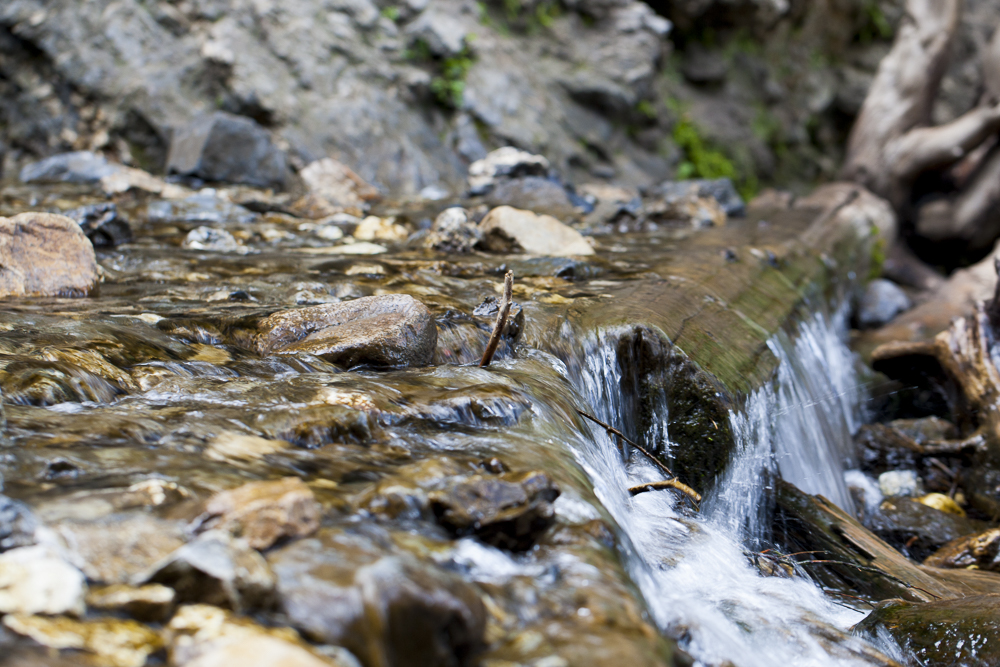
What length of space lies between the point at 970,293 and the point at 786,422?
180 inches

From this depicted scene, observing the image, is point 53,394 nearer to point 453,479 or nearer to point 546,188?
point 453,479

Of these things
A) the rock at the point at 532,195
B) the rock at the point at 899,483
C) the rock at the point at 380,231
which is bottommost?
the rock at the point at 899,483

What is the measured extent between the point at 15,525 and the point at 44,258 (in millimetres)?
2599

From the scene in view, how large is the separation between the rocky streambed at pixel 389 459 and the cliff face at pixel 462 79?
415 centimetres

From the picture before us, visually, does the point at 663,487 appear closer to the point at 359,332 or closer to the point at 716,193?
the point at 359,332

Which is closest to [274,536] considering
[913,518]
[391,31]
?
[913,518]

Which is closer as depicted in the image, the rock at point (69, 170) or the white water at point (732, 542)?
the white water at point (732, 542)

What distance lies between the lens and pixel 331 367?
8.65 ft

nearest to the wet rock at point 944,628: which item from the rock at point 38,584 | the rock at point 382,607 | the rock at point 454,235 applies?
the rock at point 382,607

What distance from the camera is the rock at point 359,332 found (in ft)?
8.87

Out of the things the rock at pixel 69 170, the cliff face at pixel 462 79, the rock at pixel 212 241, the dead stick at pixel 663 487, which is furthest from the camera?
the cliff face at pixel 462 79

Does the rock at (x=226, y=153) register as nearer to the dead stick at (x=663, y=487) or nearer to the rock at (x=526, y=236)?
the rock at (x=526, y=236)

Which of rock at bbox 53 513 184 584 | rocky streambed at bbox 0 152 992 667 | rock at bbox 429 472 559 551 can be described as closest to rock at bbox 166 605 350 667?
rocky streambed at bbox 0 152 992 667

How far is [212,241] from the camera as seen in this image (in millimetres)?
4875
